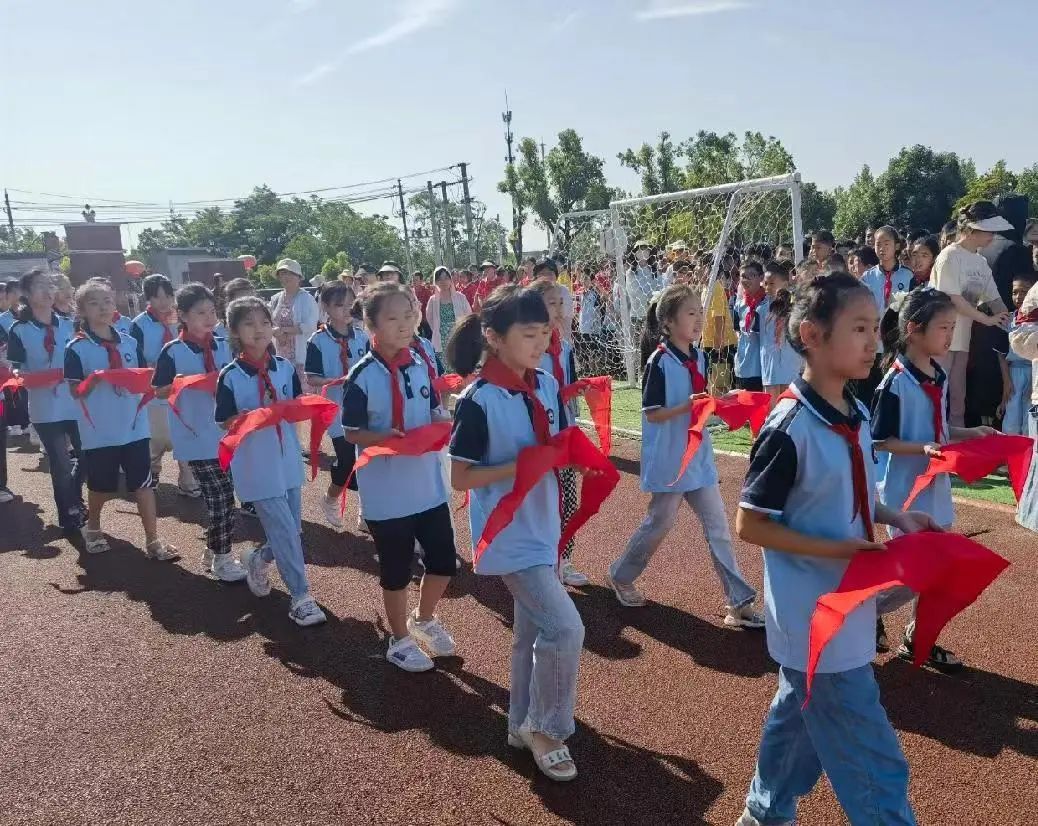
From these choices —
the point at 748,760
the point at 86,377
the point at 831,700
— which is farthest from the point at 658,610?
the point at 86,377

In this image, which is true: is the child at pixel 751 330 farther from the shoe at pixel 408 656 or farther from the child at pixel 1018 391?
the shoe at pixel 408 656

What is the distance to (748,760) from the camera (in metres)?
3.48

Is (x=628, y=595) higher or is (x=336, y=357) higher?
(x=336, y=357)

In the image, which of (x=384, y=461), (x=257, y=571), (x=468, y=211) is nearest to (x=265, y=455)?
(x=257, y=571)

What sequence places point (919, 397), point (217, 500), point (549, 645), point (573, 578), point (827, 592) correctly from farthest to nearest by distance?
point (217, 500), point (573, 578), point (919, 397), point (549, 645), point (827, 592)

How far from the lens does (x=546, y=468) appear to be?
3168 millimetres

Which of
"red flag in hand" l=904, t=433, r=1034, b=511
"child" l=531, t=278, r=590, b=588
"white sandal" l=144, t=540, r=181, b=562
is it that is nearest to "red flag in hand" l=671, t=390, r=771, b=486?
"red flag in hand" l=904, t=433, r=1034, b=511

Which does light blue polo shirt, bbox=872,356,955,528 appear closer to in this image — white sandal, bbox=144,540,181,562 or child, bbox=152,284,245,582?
child, bbox=152,284,245,582

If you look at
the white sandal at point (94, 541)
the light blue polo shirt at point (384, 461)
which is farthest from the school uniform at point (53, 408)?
the light blue polo shirt at point (384, 461)

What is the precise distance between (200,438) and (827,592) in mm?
4862

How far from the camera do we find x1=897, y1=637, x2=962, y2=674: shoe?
410 centimetres

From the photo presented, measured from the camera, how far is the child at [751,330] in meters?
8.57

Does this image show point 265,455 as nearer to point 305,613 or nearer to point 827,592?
point 305,613

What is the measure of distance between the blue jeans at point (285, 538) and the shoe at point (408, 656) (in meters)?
0.90
